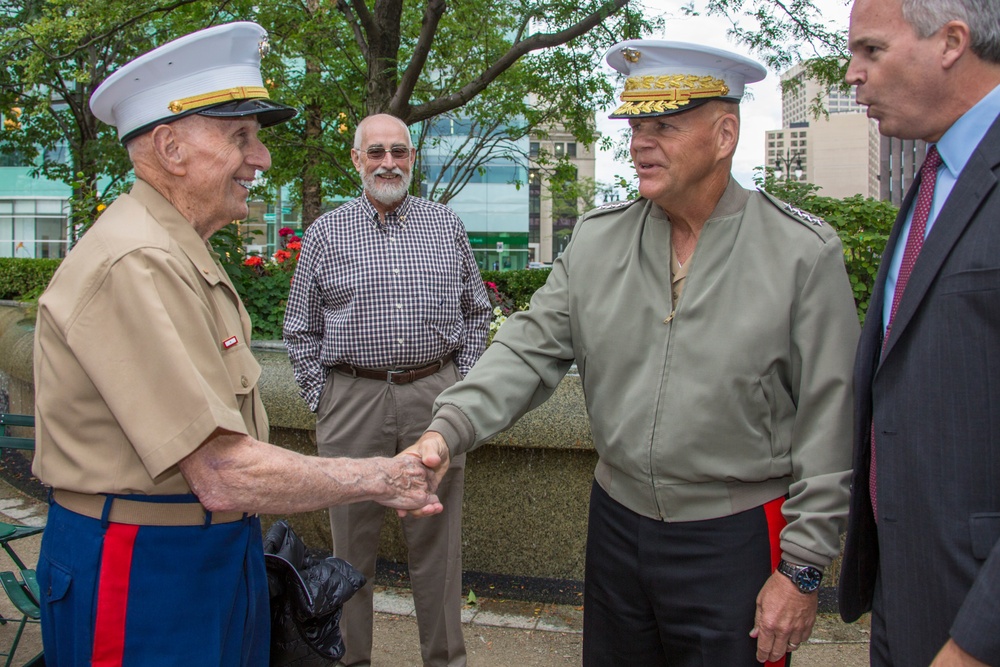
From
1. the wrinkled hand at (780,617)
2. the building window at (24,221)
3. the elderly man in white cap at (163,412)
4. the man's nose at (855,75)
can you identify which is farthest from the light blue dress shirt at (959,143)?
the building window at (24,221)

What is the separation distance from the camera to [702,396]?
2262mm

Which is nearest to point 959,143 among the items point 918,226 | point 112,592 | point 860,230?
point 918,226

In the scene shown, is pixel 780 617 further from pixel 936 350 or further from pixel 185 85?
pixel 185 85

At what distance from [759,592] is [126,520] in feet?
5.26

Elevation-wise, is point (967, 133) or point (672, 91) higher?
point (672, 91)

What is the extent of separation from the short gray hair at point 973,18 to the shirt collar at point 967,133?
0.09 m

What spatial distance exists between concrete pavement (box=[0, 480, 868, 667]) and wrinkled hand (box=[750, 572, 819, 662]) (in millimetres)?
1876

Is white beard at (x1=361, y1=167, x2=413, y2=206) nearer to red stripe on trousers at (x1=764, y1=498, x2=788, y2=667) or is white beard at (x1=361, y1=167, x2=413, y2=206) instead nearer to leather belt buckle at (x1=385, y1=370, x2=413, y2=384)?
leather belt buckle at (x1=385, y1=370, x2=413, y2=384)

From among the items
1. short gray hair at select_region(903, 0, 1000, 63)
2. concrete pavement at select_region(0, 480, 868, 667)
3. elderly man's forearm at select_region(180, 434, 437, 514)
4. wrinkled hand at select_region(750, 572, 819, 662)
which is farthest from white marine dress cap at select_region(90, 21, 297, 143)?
concrete pavement at select_region(0, 480, 868, 667)

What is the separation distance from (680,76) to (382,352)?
2045 mm

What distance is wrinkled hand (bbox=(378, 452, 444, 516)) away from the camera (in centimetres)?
248

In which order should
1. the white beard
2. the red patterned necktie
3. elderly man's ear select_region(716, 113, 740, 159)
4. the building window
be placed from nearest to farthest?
1. the red patterned necktie
2. elderly man's ear select_region(716, 113, 740, 159)
3. the white beard
4. the building window

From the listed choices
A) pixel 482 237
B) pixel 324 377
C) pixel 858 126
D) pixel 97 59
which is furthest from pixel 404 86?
pixel 858 126

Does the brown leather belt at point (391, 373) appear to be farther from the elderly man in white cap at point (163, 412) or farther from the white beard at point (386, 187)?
the elderly man in white cap at point (163, 412)
